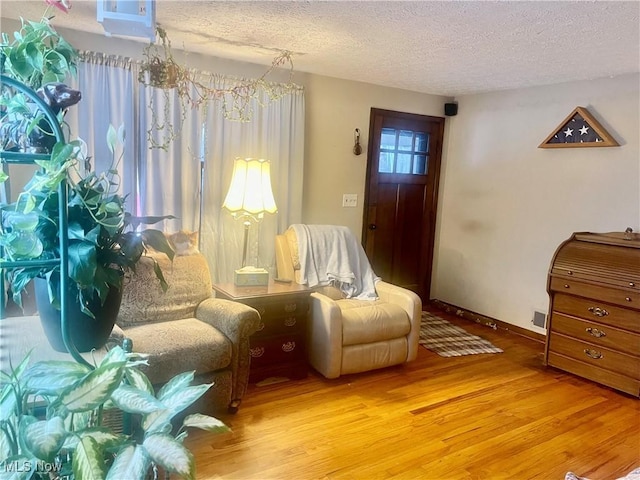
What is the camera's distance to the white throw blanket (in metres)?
3.49

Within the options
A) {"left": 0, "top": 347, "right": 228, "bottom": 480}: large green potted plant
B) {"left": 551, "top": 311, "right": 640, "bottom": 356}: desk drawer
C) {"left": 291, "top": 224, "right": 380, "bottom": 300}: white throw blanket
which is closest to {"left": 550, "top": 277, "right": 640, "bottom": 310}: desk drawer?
{"left": 551, "top": 311, "right": 640, "bottom": 356}: desk drawer

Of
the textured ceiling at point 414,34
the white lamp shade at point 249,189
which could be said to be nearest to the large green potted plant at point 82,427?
the textured ceiling at point 414,34

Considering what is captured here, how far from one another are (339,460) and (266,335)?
3.17 ft

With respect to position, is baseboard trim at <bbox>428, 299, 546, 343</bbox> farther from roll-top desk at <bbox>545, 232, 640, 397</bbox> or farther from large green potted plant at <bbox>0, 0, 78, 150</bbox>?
large green potted plant at <bbox>0, 0, 78, 150</bbox>

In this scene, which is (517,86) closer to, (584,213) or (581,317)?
(584,213)

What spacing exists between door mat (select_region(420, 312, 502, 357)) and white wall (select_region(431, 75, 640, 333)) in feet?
1.42

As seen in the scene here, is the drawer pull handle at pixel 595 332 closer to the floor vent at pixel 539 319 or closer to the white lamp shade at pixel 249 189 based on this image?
the floor vent at pixel 539 319

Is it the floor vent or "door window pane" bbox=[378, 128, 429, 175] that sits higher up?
"door window pane" bbox=[378, 128, 429, 175]

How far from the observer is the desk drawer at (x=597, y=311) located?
3.05 m

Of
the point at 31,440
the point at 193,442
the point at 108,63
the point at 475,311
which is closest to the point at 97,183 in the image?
the point at 31,440

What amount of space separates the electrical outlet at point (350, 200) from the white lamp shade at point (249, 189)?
4.13ft

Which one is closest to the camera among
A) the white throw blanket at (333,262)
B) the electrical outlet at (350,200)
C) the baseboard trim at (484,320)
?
the white throw blanket at (333,262)

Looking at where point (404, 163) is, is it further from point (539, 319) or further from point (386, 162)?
point (539, 319)

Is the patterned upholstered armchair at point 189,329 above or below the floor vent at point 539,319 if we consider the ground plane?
above
